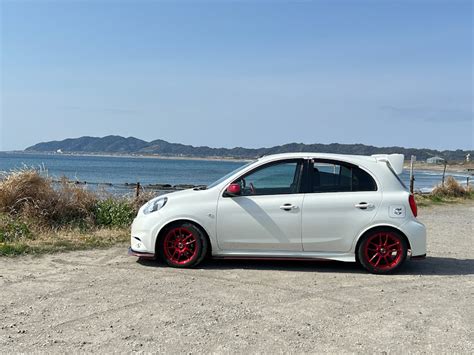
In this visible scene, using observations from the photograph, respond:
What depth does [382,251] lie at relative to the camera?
23.8 ft

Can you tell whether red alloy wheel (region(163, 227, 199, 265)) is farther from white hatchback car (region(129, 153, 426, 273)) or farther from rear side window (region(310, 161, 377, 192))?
rear side window (region(310, 161, 377, 192))

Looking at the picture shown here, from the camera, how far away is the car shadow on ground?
7445 millimetres

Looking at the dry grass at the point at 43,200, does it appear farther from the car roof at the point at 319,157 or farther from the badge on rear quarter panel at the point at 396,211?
the badge on rear quarter panel at the point at 396,211

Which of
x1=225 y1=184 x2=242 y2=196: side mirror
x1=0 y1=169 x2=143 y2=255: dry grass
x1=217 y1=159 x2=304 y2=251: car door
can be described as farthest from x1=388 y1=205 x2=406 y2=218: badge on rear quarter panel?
x1=0 y1=169 x2=143 y2=255: dry grass

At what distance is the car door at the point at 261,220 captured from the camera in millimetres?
7211

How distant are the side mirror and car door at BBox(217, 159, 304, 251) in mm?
44

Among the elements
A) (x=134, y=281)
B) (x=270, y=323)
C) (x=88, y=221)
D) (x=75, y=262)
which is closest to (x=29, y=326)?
(x=134, y=281)

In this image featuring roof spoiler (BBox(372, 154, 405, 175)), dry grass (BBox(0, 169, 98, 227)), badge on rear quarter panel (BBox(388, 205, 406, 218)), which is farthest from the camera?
dry grass (BBox(0, 169, 98, 227))

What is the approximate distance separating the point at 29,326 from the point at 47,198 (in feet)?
21.2

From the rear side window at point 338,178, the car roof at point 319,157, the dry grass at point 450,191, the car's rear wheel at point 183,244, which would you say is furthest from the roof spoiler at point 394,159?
the dry grass at point 450,191

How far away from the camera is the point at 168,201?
739 centimetres

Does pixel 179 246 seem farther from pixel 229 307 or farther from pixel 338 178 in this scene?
pixel 338 178

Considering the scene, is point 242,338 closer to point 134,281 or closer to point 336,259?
point 134,281

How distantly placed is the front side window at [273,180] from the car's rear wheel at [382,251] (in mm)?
1229
